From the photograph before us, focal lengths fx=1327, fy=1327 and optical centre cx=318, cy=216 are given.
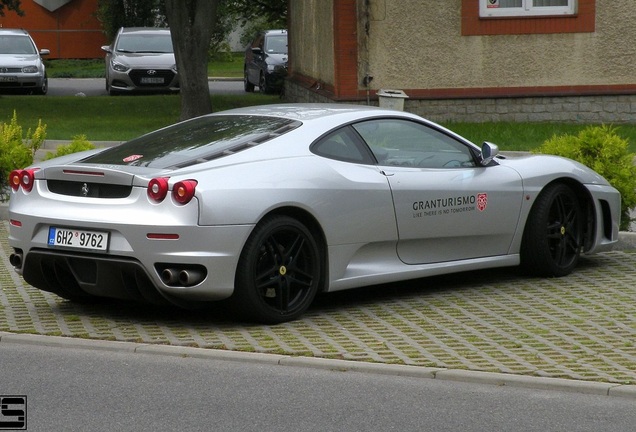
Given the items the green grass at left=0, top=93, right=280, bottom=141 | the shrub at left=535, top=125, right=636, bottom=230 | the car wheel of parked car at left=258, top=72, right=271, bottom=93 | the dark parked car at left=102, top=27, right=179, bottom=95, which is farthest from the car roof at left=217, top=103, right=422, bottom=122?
the car wheel of parked car at left=258, top=72, right=271, bottom=93

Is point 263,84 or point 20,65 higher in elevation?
point 20,65

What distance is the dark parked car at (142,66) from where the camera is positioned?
32.6 meters

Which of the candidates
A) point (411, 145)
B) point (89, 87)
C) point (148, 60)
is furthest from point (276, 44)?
point (411, 145)

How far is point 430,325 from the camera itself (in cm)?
823

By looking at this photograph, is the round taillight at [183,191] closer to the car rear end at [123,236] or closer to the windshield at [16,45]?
the car rear end at [123,236]

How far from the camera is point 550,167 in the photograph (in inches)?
388

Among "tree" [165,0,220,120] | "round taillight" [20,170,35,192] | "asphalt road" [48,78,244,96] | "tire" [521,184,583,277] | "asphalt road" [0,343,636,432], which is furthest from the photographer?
"asphalt road" [48,78,244,96]

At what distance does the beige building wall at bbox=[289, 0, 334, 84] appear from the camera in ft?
76.9

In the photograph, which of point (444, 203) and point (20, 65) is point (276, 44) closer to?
point (20, 65)

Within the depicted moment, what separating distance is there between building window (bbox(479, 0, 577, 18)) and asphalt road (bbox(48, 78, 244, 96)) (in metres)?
14.2

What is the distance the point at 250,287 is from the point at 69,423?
2.17 m

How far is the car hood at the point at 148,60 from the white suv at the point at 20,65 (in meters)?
2.09

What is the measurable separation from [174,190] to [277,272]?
0.87m

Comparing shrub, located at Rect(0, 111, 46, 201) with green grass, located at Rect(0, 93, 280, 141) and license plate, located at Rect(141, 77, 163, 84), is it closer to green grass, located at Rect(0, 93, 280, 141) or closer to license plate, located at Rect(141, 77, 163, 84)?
green grass, located at Rect(0, 93, 280, 141)
